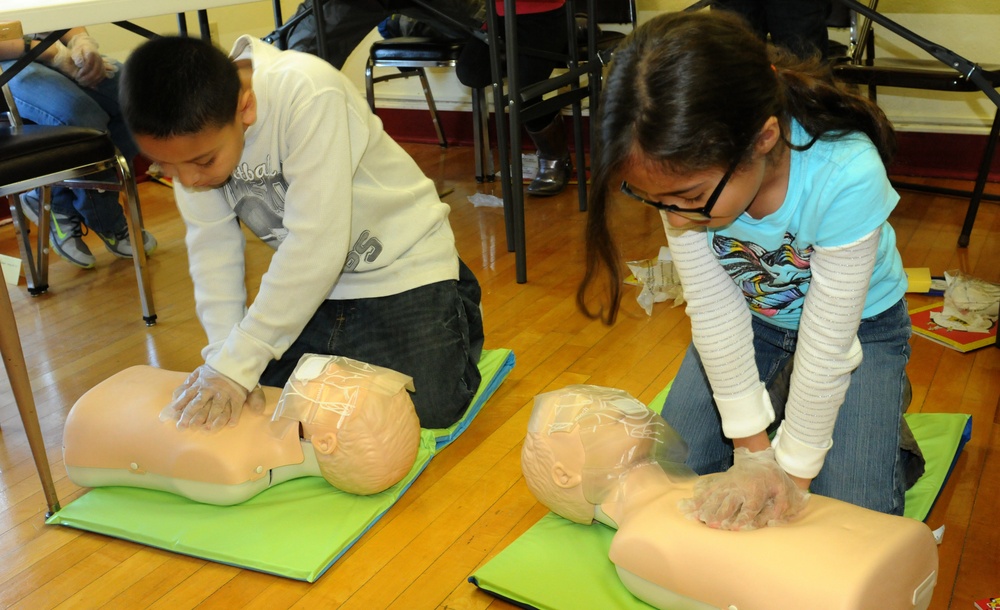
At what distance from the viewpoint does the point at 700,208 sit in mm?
946

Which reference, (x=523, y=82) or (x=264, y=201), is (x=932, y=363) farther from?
(x=523, y=82)

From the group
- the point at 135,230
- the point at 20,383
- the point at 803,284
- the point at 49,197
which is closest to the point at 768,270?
the point at 803,284

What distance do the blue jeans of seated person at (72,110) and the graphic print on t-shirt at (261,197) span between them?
1090mm

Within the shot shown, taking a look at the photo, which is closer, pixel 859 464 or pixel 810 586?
pixel 810 586

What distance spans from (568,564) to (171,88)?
2.79 ft

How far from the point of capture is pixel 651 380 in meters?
1.74

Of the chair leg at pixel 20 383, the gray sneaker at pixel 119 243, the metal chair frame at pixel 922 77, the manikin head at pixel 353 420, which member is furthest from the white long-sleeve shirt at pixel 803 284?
the gray sneaker at pixel 119 243

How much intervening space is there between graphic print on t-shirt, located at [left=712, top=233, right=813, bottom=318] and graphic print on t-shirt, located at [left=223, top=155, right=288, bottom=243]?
739mm

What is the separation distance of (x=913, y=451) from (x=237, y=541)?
100 centimetres

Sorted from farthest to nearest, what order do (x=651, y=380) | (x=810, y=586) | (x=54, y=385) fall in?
(x=54, y=385), (x=651, y=380), (x=810, y=586)

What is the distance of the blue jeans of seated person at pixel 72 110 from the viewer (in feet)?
8.11

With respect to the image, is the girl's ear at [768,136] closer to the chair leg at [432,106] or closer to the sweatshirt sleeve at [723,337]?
the sweatshirt sleeve at [723,337]

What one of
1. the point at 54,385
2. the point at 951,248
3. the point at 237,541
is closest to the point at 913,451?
the point at 237,541

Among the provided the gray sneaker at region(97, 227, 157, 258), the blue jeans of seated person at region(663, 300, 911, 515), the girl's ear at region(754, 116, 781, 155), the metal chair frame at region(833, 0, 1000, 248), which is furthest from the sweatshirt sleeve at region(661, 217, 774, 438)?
the gray sneaker at region(97, 227, 157, 258)
